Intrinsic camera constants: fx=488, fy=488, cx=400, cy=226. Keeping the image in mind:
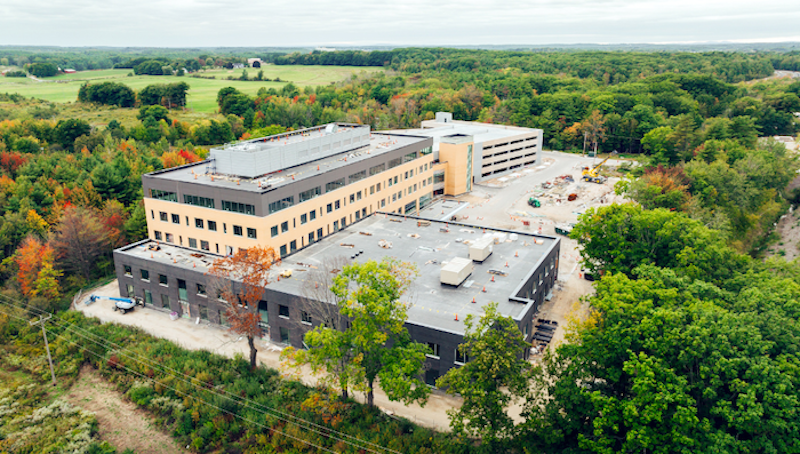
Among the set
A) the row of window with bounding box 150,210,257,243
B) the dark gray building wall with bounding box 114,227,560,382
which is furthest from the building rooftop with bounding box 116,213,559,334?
the row of window with bounding box 150,210,257,243

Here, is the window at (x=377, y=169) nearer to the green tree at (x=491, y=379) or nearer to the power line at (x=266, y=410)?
the power line at (x=266, y=410)

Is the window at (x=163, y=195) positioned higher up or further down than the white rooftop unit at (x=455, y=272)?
higher up

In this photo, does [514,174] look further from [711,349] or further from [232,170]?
[711,349]

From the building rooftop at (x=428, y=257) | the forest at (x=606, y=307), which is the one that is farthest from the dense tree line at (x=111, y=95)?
the building rooftop at (x=428, y=257)

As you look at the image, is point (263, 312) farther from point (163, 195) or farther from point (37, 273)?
point (37, 273)

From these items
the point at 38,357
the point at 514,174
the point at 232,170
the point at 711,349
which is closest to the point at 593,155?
the point at 514,174

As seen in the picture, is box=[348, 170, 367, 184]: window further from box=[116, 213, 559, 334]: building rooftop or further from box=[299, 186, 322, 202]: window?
box=[299, 186, 322, 202]: window
